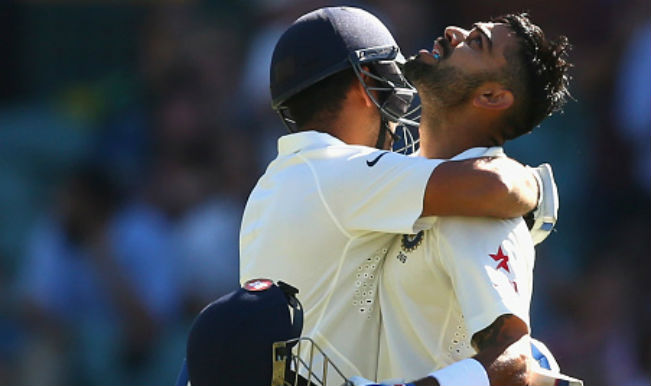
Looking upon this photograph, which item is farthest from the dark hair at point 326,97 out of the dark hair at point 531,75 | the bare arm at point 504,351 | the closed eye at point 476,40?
the bare arm at point 504,351

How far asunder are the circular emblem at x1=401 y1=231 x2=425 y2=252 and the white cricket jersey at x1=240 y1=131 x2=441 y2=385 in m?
0.05

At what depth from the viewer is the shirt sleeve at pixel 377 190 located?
2873 mm

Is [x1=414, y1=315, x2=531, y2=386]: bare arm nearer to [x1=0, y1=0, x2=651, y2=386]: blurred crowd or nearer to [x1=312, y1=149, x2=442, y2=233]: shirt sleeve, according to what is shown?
[x1=312, y1=149, x2=442, y2=233]: shirt sleeve

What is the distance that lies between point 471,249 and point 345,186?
396mm

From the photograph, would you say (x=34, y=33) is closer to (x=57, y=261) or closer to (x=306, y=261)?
(x=57, y=261)

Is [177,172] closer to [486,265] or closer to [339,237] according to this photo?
[339,237]

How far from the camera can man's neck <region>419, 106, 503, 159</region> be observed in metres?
3.14

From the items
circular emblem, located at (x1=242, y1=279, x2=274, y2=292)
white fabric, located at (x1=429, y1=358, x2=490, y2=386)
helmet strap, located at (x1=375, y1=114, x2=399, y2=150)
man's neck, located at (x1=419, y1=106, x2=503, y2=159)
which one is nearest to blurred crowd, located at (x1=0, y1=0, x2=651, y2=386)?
helmet strap, located at (x1=375, y1=114, x2=399, y2=150)

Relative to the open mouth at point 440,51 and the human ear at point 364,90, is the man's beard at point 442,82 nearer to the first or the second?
the open mouth at point 440,51

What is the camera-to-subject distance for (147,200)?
7.14 meters

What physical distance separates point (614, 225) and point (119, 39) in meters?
3.74

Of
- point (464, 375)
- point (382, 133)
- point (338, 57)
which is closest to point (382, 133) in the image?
point (382, 133)

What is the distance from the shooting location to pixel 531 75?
311 cm

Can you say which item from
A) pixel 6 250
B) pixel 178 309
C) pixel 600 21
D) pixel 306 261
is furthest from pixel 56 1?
pixel 306 261
